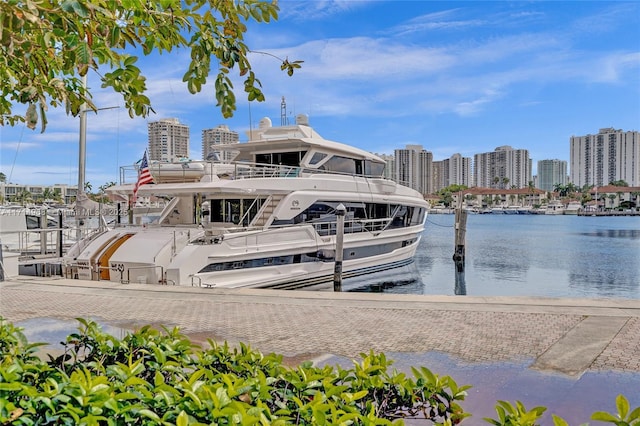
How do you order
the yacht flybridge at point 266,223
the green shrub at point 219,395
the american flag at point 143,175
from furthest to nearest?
the american flag at point 143,175, the yacht flybridge at point 266,223, the green shrub at point 219,395

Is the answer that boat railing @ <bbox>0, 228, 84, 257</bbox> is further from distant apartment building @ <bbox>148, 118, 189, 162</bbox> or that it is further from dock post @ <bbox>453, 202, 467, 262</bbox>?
dock post @ <bbox>453, 202, 467, 262</bbox>

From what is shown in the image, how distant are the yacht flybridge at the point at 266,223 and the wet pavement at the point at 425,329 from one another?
359cm

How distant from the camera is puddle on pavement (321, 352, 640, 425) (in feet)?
14.5

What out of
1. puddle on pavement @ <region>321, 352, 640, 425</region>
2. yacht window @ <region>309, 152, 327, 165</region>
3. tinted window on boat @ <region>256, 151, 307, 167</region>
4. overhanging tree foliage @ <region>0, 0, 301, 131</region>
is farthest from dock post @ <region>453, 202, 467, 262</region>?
overhanging tree foliage @ <region>0, 0, 301, 131</region>

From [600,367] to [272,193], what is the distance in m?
12.3

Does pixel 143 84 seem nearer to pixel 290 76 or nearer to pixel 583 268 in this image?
pixel 290 76

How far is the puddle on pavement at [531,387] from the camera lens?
4.41m

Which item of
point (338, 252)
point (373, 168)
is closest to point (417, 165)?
point (373, 168)

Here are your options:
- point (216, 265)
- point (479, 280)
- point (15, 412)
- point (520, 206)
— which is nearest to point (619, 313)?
point (15, 412)

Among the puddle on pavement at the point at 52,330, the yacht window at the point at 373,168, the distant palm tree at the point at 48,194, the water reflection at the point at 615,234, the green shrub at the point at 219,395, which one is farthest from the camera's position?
the distant palm tree at the point at 48,194

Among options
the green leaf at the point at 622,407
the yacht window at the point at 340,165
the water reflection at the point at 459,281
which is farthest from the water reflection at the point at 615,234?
the green leaf at the point at 622,407

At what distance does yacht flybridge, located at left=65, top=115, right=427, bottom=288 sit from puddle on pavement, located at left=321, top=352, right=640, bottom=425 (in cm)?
931

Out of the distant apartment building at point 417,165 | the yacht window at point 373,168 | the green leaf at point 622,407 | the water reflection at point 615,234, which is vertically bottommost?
the water reflection at point 615,234

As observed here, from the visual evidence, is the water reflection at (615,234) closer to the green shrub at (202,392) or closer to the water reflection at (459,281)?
the water reflection at (459,281)
